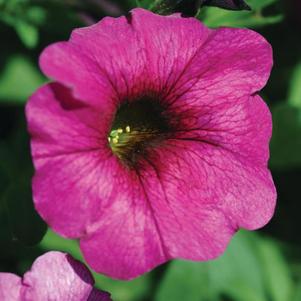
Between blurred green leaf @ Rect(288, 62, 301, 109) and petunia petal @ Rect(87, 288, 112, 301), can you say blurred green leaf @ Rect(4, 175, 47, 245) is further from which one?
blurred green leaf @ Rect(288, 62, 301, 109)

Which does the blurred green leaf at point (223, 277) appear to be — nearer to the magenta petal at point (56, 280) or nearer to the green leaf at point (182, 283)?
the green leaf at point (182, 283)

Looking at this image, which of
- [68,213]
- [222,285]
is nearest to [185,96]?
[68,213]

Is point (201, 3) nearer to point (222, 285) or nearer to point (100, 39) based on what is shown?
point (100, 39)

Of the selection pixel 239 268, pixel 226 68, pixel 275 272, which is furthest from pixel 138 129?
pixel 275 272

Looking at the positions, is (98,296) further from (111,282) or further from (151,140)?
(111,282)

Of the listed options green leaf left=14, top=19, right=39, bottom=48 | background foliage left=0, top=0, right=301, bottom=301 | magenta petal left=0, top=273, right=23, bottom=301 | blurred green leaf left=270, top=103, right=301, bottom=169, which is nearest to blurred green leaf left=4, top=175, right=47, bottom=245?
background foliage left=0, top=0, right=301, bottom=301

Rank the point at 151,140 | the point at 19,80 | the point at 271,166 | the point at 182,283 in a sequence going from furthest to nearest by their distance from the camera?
the point at 19,80 → the point at 271,166 → the point at 182,283 → the point at 151,140

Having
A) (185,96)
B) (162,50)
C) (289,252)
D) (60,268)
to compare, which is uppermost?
(162,50)
